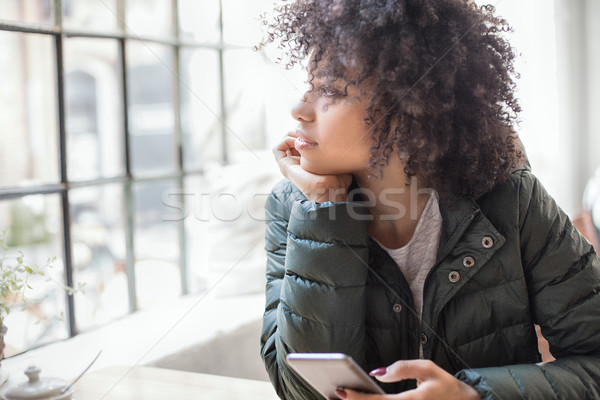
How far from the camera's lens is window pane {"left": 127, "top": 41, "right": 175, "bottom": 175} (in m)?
1.71

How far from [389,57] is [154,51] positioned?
1.02 metres

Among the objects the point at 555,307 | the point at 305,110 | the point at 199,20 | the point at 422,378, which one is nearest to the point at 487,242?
the point at 555,307

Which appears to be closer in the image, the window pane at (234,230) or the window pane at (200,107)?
the window pane at (234,230)

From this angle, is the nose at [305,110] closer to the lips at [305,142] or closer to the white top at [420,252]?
the lips at [305,142]

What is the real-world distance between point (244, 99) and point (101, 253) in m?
0.73

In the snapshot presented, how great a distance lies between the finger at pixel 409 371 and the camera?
2.70ft

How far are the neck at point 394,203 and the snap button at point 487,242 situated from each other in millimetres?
130

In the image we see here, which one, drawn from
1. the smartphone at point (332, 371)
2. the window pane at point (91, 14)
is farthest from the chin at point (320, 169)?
the window pane at point (91, 14)

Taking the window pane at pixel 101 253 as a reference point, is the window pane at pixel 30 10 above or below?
above

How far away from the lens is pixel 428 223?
40.7 inches

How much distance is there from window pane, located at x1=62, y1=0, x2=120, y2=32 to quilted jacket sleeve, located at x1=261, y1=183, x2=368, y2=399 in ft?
2.78

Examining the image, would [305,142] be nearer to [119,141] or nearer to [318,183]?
[318,183]

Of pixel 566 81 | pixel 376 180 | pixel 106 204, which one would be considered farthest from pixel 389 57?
pixel 566 81

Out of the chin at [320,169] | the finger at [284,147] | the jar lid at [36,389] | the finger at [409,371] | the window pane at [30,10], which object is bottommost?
the jar lid at [36,389]
